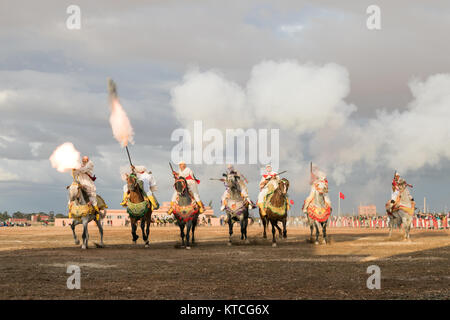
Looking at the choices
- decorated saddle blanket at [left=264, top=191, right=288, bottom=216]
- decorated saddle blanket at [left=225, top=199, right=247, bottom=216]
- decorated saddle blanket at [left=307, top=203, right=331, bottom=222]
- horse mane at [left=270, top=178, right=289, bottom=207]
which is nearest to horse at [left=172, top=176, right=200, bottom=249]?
decorated saddle blanket at [left=225, top=199, right=247, bottom=216]

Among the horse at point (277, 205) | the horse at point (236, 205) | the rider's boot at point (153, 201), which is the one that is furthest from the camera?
the horse at point (236, 205)

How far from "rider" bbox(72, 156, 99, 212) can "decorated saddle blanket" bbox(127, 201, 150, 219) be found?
159cm

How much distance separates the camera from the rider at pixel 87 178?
76.6 ft

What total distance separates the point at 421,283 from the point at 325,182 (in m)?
13.5

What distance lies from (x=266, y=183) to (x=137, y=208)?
22.1 feet

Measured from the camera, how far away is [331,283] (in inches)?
521

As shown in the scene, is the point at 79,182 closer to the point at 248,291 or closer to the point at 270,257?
the point at 270,257

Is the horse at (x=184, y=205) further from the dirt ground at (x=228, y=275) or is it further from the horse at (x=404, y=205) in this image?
the horse at (x=404, y=205)

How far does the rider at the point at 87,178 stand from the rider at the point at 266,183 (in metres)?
8.10

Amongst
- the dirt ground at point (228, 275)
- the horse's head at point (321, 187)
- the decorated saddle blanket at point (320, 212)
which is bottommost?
the dirt ground at point (228, 275)

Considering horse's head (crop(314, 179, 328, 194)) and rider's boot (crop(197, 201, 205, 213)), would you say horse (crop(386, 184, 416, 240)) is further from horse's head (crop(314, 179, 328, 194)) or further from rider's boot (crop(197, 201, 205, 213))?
rider's boot (crop(197, 201, 205, 213))

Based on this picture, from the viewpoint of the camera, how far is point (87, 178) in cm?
2369

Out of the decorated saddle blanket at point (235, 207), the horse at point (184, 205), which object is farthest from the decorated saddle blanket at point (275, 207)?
the horse at point (184, 205)
